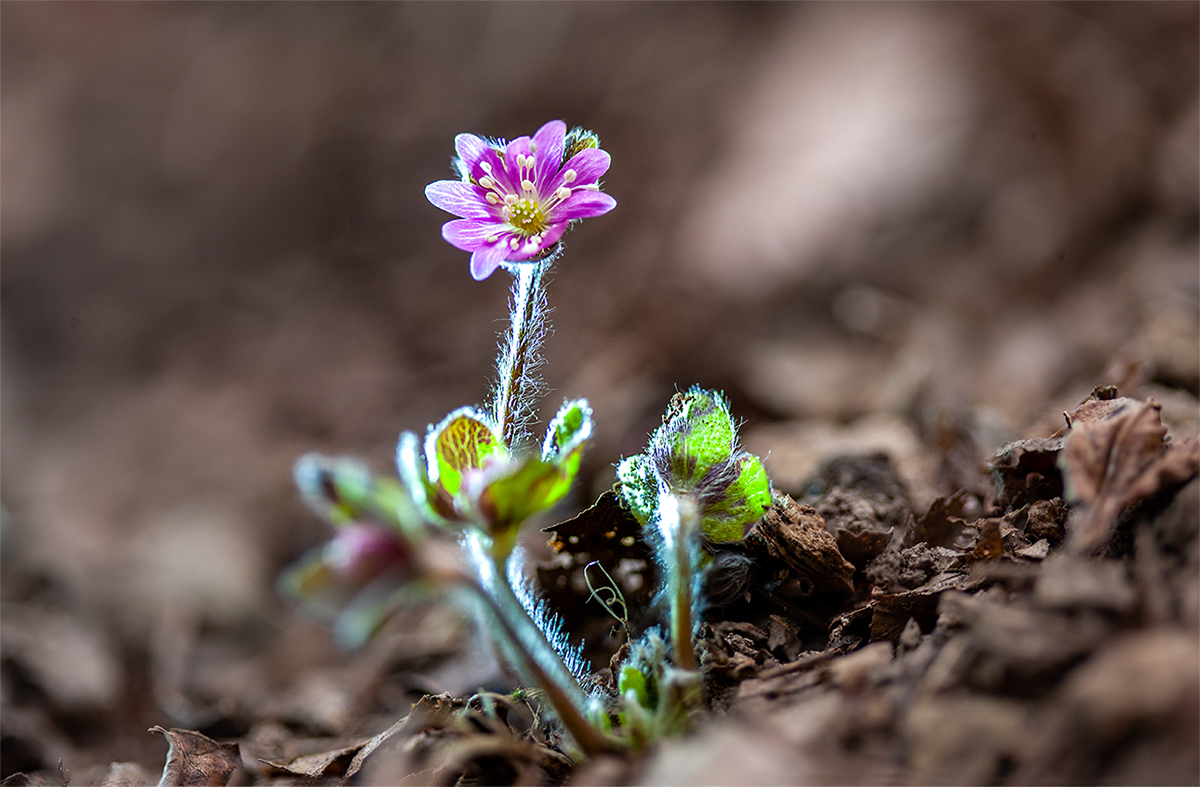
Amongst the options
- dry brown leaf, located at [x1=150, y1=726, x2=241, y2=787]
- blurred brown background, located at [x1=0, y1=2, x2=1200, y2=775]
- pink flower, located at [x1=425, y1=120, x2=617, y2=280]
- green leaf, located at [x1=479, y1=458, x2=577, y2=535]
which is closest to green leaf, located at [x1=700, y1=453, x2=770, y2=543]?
green leaf, located at [x1=479, y1=458, x2=577, y2=535]

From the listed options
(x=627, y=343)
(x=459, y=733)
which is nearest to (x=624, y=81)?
(x=627, y=343)

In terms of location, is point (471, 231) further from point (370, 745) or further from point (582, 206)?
point (370, 745)

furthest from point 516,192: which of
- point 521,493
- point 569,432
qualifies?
point 521,493

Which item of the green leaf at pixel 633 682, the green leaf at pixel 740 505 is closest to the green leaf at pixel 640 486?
the green leaf at pixel 740 505

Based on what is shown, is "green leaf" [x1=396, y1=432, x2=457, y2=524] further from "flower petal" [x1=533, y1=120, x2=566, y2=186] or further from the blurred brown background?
the blurred brown background

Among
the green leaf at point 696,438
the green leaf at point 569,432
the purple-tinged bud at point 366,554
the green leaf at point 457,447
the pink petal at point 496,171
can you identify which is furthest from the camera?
the pink petal at point 496,171

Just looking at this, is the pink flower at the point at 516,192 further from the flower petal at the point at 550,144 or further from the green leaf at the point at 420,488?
the green leaf at the point at 420,488
